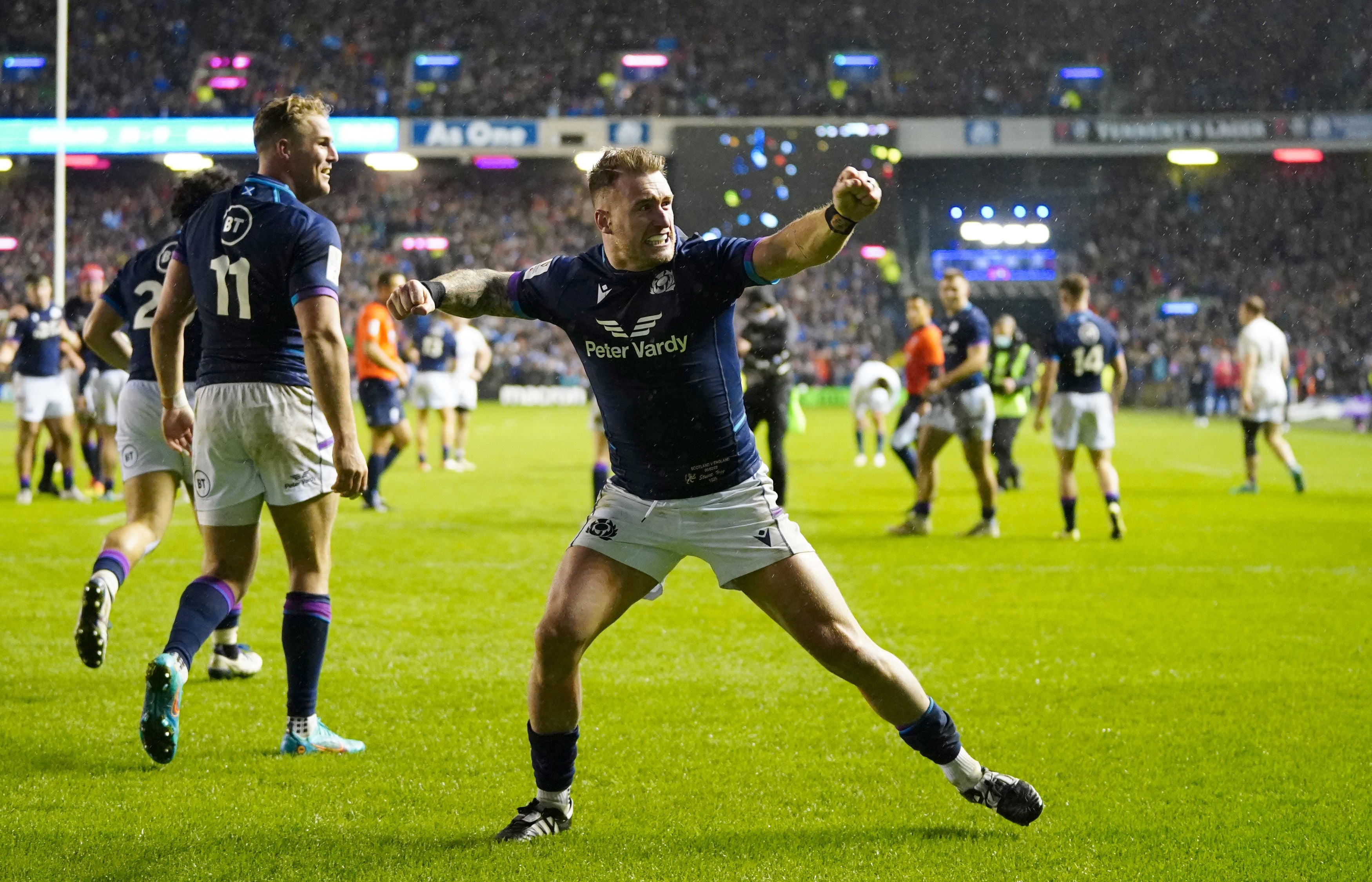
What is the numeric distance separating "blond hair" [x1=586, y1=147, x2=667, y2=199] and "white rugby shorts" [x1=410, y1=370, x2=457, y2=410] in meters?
12.4

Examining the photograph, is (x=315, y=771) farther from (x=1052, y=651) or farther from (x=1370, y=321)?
(x=1370, y=321)

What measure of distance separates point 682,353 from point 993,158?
42002 millimetres

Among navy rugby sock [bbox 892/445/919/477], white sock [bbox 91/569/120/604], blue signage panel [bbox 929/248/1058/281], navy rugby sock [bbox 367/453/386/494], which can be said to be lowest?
navy rugby sock [bbox 367/453/386/494]

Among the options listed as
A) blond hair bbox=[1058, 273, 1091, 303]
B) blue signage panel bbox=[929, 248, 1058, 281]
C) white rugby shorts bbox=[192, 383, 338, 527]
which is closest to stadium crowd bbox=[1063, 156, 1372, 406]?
blue signage panel bbox=[929, 248, 1058, 281]

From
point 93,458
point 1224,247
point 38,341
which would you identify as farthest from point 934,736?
point 1224,247

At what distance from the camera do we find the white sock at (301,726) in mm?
4605

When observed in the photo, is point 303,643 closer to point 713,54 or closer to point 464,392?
point 464,392

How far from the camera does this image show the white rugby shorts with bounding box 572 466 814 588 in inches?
147

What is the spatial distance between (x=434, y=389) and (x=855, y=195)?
13118 millimetres

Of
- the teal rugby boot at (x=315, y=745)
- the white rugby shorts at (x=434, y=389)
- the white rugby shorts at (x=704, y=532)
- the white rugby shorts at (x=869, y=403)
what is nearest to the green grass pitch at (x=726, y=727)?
the teal rugby boot at (x=315, y=745)

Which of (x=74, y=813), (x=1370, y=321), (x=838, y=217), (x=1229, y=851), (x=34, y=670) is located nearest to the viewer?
(x=838, y=217)

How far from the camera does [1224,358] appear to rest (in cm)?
3316

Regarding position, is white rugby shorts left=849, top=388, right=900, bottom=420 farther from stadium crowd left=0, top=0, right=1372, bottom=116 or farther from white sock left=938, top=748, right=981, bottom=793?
stadium crowd left=0, top=0, right=1372, bottom=116

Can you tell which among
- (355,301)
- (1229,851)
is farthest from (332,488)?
(355,301)
